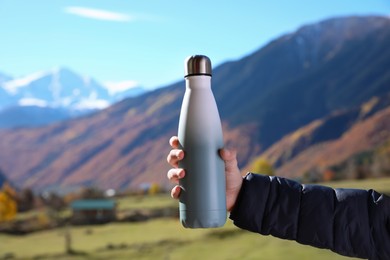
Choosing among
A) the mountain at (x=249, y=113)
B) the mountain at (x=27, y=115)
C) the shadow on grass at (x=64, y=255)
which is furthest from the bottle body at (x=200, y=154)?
the mountain at (x=27, y=115)

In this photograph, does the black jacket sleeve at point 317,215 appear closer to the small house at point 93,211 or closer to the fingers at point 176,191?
the fingers at point 176,191

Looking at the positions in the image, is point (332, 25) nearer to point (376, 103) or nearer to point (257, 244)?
point (376, 103)

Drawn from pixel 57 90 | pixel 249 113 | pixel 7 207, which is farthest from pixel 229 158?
pixel 57 90

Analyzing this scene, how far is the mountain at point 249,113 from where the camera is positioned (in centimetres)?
2291

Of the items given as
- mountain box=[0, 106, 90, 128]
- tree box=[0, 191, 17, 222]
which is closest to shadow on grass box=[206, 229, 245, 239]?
tree box=[0, 191, 17, 222]

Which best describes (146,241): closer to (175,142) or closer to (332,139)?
(175,142)

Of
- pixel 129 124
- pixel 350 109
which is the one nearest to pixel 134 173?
pixel 129 124

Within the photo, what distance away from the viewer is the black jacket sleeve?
0.89 m

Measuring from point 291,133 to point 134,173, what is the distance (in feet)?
20.9

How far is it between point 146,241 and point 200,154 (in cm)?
873

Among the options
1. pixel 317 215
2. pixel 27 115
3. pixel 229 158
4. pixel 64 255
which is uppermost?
pixel 229 158

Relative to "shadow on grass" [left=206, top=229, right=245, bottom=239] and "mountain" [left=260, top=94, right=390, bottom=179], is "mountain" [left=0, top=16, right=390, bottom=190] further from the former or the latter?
"shadow on grass" [left=206, top=229, right=245, bottom=239]

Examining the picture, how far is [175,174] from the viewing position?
76cm

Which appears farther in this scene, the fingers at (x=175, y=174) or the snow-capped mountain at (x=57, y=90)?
the snow-capped mountain at (x=57, y=90)
